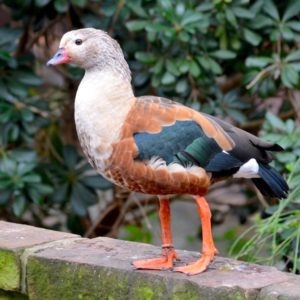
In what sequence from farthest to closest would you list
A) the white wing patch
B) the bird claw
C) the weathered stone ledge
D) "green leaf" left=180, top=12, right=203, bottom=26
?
"green leaf" left=180, top=12, right=203, bottom=26, the white wing patch, the bird claw, the weathered stone ledge

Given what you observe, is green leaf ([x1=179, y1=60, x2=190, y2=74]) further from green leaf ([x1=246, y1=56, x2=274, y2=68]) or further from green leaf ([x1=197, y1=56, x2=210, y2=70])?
green leaf ([x1=246, y1=56, x2=274, y2=68])

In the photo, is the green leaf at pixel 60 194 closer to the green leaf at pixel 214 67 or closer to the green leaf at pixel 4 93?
the green leaf at pixel 4 93

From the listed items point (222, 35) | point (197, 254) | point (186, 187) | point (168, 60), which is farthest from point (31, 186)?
point (186, 187)

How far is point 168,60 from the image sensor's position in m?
4.79

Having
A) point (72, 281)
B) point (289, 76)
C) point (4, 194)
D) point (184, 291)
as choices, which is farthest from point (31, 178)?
point (184, 291)

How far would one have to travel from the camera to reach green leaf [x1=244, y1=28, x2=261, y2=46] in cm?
477

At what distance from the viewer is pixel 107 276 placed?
3127mm

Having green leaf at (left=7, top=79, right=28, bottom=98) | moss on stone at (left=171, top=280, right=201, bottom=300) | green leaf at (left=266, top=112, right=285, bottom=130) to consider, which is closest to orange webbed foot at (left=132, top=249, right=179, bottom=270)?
moss on stone at (left=171, top=280, right=201, bottom=300)

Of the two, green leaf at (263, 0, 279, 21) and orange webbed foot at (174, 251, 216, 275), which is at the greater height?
green leaf at (263, 0, 279, 21)

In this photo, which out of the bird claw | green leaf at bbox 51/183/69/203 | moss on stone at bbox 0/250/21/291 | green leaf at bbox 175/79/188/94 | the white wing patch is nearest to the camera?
the bird claw

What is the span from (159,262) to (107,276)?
7.4 inches

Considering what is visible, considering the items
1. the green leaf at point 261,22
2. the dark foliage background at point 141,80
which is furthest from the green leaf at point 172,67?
the green leaf at point 261,22

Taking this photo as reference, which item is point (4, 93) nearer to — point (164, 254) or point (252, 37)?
point (252, 37)

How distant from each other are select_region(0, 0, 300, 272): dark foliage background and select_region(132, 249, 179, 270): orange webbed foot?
0.97m
